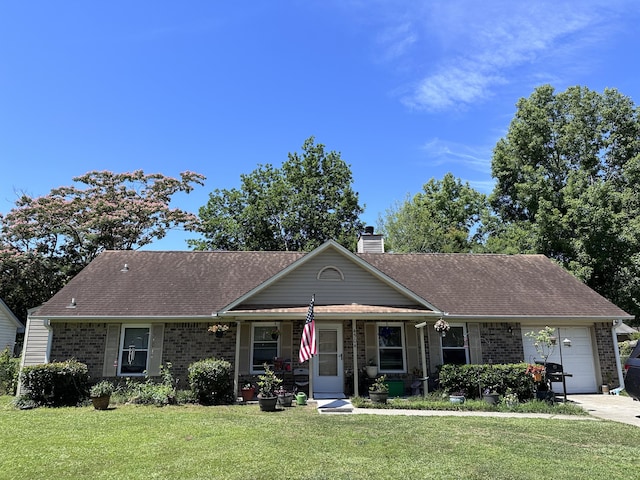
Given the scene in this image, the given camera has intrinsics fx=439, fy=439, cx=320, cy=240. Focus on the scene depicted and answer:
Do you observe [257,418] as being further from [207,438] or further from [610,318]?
[610,318]

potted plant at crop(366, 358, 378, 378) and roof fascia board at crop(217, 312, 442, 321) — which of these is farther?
potted plant at crop(366, 358, 378, 378)

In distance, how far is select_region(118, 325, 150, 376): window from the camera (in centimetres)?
1380

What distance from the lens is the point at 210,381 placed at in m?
11.9

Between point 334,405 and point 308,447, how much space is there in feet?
14.7

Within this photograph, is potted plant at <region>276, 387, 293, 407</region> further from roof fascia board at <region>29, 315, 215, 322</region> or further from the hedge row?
roof fascia board at <region>29, 315, 215, 322</region>

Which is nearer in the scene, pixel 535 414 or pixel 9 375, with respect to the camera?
pixel 535 414

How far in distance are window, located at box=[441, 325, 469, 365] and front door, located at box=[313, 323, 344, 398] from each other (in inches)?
138

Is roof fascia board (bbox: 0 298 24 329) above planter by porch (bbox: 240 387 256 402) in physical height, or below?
above

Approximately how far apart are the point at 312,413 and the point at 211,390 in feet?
10.3

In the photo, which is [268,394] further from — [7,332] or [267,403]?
[7,332]

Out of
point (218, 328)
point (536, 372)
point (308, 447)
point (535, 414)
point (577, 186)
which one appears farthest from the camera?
point (577, 186)

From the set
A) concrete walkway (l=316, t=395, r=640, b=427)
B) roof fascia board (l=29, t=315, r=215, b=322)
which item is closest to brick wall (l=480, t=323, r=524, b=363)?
concrete walkway (l=316, t=395, r=640, b=427)

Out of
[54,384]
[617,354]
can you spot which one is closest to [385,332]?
[617,354]

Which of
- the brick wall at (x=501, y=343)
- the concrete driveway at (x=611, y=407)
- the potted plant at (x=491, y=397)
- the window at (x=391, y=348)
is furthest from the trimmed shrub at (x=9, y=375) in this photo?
the concrete driveway at (x=611, y=407)
